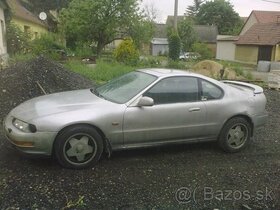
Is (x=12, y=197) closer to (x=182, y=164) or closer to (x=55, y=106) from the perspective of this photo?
(x=55, y=106)

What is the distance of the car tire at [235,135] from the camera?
5.56m

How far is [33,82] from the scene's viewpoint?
891cm

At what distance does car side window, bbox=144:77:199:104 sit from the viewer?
5156 mm

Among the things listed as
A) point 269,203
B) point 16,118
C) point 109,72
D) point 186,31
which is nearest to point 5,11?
point 109,72

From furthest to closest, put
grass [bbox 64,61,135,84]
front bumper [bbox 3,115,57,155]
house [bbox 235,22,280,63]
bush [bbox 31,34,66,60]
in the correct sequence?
1. house [bbox 235,22,280,63]
2. bush [bbox 31,34,66,60]
3. grass [bbox 64,61,135,84]
4. front bumper [bbox 3,115,57,155]

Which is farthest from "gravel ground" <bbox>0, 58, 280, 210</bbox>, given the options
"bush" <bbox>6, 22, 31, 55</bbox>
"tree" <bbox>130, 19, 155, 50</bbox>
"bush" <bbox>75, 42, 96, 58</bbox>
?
A: "tree" <bbox>130, 19, 155, 50</bbox>

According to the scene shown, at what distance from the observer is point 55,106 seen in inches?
189

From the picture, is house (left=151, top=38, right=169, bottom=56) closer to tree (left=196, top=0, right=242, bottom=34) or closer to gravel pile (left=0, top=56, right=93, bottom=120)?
tree (left=196, top=0, right=242, bottom=34)

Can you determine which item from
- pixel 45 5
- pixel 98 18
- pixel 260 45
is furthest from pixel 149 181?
pixel 45 5

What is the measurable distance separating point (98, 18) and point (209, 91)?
26.8m

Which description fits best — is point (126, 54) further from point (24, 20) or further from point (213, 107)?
point (213, 107)

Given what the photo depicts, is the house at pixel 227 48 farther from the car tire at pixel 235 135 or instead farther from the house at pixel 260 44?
the car tire at pixel 235 135
